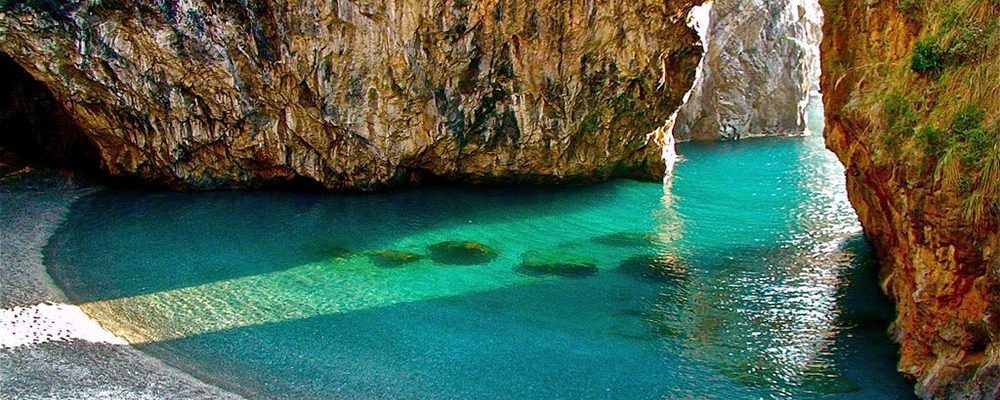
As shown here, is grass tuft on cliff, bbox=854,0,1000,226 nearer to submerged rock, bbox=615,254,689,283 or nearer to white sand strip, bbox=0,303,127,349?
submerged rock, bbox=615,254,689,283

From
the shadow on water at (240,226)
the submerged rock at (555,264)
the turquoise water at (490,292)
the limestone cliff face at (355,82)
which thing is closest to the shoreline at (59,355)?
the turquoise water at (490,292)

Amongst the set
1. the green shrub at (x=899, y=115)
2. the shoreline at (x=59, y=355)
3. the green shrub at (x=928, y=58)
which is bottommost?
the shoreline at (x=59, y=355)

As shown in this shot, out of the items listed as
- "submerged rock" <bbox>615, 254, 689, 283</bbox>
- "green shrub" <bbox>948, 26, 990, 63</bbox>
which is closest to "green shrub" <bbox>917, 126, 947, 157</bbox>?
"green shrub" <bbox>948, 26, 990, 63</bbox>

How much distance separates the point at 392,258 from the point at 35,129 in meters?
20.0

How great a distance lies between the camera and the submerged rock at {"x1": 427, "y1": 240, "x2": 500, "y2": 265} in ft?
74.7

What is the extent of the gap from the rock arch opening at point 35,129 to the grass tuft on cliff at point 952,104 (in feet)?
103

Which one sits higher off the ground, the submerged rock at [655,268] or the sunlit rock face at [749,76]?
the sunlit rock face at [749,76]

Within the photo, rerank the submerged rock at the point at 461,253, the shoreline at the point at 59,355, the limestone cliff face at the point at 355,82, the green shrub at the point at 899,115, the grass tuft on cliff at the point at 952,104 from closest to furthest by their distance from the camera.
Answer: the grass tuft on cliff at the point at 952,104 < the green shrub at the point at 899,115 < the shoreline at the point at 59,355 < the submerged rock at the point at 461,253 < the limestone cliff face at the point at 355,82

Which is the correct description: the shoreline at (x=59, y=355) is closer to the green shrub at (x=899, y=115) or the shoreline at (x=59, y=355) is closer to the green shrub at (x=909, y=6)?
the green shrub at (x=899, y=115)

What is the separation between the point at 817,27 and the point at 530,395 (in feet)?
172

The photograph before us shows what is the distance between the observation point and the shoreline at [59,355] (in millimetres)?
14438

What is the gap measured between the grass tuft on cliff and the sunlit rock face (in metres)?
34.8

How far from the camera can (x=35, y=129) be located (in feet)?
104

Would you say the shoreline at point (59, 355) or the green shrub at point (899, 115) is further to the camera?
the shoreline at point (59, 355)
